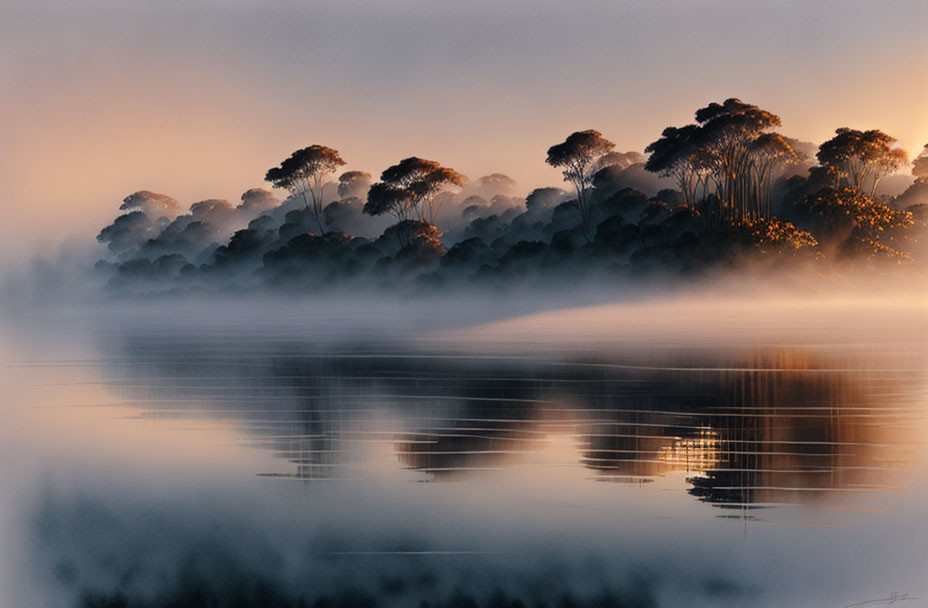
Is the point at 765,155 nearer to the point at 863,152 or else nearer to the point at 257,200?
the point at 863,152

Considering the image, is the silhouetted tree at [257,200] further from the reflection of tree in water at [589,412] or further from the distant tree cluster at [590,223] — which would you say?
the reflection of tree in water at [589,412]

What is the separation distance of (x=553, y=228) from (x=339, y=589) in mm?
106004

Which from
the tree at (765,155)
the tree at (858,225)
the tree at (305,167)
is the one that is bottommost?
the tree at (858,225)

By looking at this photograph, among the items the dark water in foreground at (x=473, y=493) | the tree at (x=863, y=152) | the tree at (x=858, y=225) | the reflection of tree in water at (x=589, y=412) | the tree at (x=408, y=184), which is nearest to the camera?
the dark water in foreground at (x=473, y=493)

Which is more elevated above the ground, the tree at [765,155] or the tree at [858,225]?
the tree at [765,155]

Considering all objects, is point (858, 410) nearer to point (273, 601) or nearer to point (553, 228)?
point (273, 601)

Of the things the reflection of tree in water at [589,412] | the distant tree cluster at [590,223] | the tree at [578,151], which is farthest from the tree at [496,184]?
the reflection of tree in water at [589,412]

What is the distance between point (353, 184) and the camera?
138 m

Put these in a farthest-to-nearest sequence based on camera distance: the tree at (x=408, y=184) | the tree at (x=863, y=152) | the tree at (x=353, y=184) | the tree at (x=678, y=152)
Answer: the tree at (x=353, y=184) < the tree at (x=408, y=184) < the tree at (x=678, y=152) < the tree at (x=863, y=152)

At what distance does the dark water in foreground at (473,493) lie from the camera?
845 cm

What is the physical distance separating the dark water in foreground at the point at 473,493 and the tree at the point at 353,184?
383 feet

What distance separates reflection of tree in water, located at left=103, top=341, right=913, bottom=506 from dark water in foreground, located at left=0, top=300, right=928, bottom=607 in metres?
0.07

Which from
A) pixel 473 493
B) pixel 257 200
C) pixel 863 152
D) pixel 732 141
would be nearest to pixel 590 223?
pixel 732 141

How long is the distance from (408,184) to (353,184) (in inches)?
1524
